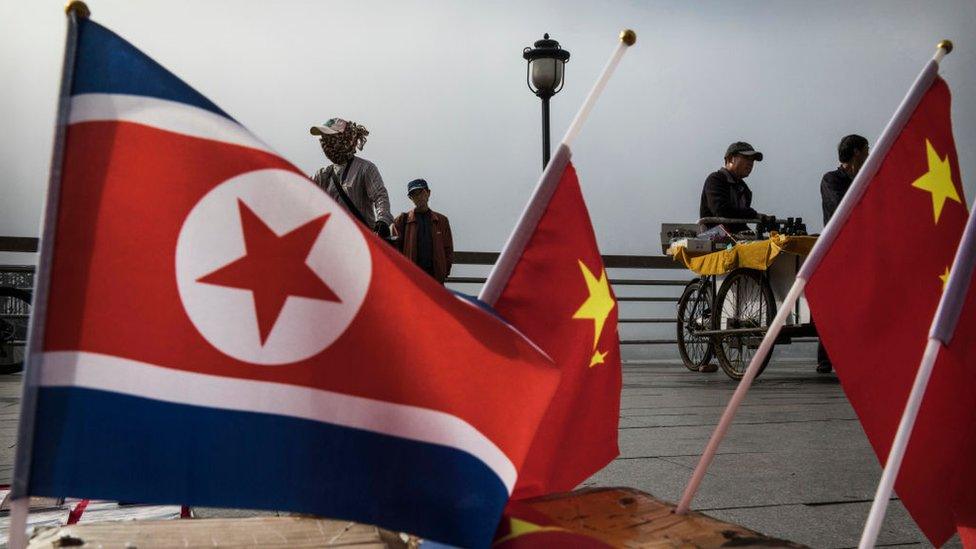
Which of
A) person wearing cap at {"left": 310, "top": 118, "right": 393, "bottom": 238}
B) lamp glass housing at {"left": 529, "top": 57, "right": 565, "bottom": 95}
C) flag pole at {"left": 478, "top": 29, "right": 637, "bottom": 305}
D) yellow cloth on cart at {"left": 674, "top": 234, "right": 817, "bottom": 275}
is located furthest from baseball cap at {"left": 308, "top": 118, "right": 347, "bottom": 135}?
lamp glass housing at {"left": 529, "top": 57, "right": 565, "bottom": 95}

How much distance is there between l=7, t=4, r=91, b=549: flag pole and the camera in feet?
4.20

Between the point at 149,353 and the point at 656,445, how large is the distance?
3.34 meters

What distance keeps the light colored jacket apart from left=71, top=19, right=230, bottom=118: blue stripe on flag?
4.66 meters

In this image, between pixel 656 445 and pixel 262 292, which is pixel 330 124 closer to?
pixel 656 445

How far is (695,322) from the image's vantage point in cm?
901

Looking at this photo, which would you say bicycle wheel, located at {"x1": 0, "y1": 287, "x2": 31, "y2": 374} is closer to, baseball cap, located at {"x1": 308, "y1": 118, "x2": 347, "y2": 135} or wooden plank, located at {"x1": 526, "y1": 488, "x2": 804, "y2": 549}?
baseball cap, located at {"x1": 308, "y1": 118, "x2": 347, "y2": 135}

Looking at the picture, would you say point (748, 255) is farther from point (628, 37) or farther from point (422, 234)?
point (628, 37)

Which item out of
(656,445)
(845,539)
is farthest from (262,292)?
(656,445)

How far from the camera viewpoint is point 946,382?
6.00 feet

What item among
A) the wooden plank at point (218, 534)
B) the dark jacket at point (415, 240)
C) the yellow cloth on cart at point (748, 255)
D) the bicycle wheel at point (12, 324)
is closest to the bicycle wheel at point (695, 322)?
the yellow cloth on cart at point (748, 255)

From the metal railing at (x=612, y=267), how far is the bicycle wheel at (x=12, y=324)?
64 cm

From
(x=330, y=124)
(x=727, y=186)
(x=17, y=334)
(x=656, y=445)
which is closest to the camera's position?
(x=656, y=445)

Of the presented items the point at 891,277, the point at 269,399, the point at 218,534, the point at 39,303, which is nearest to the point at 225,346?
the point at 269,399

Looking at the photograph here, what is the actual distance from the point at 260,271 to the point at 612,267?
11600 mm
